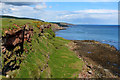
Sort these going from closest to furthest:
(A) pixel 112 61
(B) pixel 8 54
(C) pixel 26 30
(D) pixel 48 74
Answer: (B) pixel 8 54
(D) pixel 48 74
(C) pixel 26 30
(A) pixel 112 61

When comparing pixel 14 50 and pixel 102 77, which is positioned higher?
pixel 14 50

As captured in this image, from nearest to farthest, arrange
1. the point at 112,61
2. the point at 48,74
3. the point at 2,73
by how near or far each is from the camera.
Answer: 1. the point at 2,73
2. the point at 48,74
3. the point at 112,61

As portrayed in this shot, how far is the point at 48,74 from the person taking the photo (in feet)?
78.6

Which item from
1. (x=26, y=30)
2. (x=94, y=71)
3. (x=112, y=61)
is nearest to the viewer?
(x=26, y=30)

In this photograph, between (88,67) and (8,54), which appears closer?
(8,54)

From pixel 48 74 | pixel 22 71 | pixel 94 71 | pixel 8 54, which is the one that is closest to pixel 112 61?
pixel 94 71

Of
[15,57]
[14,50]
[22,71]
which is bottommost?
[22,71]

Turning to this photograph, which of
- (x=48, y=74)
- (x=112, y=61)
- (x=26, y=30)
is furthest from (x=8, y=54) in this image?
(x=112, y=61)

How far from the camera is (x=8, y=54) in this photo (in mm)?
19547

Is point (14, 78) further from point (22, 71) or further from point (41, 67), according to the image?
point (41, 67)

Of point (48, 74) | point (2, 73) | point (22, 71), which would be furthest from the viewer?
point (48, 74)

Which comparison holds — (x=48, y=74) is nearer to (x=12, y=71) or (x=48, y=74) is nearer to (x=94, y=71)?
(x=12, y=71)

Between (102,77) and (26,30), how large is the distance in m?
23.0

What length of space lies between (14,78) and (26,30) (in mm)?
11645
